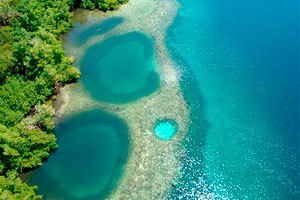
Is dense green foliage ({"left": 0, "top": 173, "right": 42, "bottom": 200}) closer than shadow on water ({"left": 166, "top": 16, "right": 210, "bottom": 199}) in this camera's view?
Yes

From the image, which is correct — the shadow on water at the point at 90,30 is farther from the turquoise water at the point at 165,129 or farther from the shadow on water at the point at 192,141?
the turquoise water at the point at 165,129

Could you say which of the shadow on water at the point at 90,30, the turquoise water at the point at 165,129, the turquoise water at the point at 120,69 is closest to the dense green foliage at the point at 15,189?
the turquoise water at the point at 120,69

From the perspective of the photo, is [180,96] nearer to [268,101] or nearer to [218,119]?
[218,119]

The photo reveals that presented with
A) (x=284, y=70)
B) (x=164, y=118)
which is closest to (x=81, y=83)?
(x=164, y=118)

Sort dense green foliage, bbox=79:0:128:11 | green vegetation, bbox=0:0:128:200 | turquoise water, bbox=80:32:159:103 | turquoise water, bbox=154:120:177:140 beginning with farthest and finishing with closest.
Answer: dense green foliage, bbox=79:0:128:11, turquoise water, bbox=80:32:159:103, turquoise water, bbox=154:120:177:140, green vegetation, bbox=0:0:128:200

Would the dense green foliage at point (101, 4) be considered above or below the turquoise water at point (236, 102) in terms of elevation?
above

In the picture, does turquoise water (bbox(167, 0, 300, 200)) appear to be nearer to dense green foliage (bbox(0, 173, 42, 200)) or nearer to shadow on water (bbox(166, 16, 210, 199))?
shadow on water (bbox(166, 16, 210, 199))

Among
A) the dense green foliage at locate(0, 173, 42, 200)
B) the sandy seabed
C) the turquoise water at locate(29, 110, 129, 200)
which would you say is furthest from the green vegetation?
the sandy seabed
